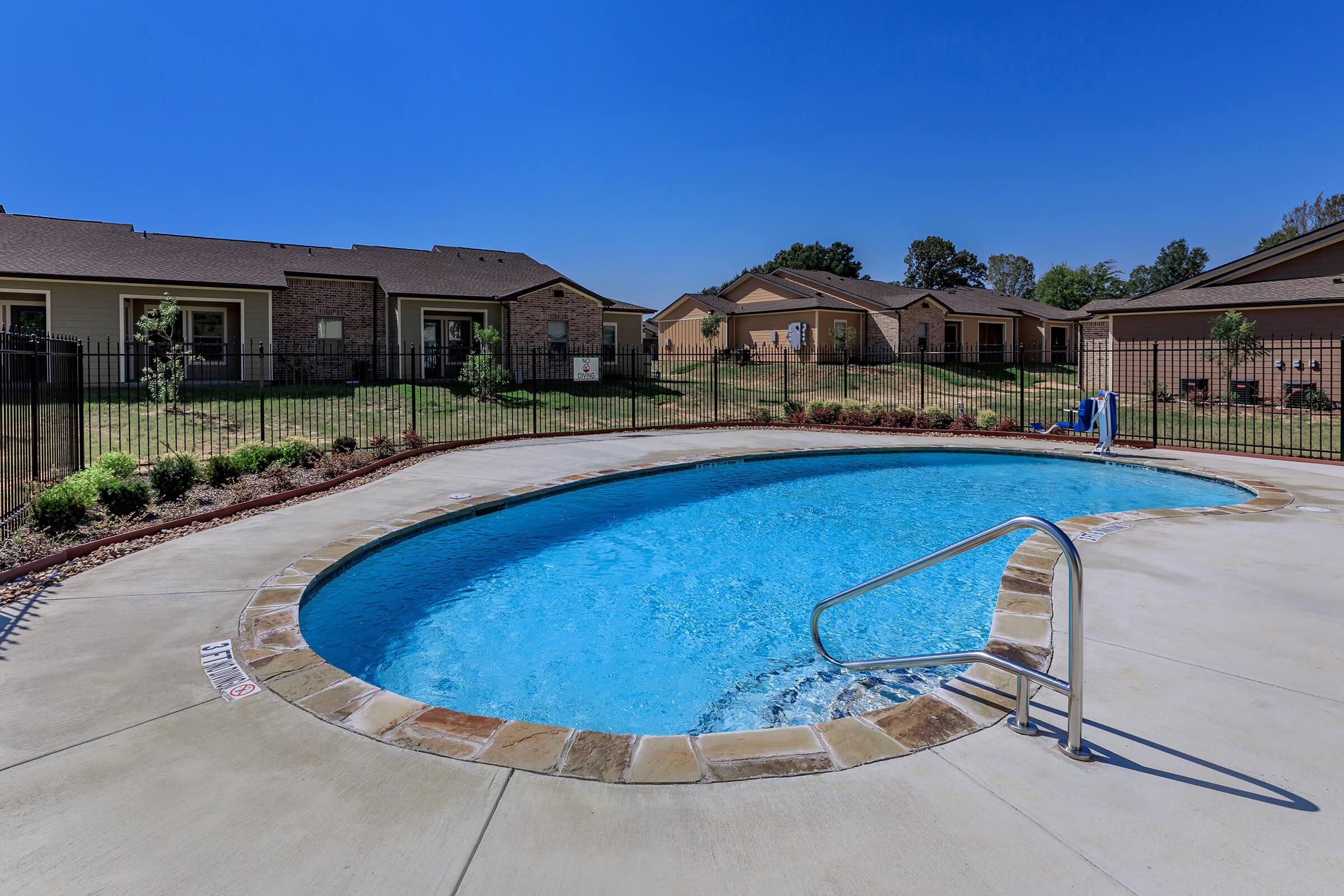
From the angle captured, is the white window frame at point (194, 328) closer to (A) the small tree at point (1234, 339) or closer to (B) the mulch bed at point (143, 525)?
(B) the mulch bed at point (143, 525)

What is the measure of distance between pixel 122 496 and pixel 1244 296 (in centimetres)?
3172

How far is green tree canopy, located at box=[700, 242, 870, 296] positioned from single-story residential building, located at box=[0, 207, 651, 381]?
4585cm

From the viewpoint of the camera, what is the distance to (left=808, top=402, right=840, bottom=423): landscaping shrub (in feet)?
64.0

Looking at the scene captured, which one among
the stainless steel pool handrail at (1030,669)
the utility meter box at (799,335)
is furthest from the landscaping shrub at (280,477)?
the utility meter box at (799,335)

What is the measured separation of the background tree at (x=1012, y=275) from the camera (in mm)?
84688

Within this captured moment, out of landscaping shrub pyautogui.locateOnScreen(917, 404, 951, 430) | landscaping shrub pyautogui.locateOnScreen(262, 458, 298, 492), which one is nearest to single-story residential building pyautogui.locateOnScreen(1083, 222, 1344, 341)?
landscaping shrub pyautogui.locateOnScreen(917, 404, 951, 430)

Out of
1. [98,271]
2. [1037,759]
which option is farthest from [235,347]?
[1037,759]

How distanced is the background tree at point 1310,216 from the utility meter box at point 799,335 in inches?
2135

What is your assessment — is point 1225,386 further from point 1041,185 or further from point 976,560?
point 976,560

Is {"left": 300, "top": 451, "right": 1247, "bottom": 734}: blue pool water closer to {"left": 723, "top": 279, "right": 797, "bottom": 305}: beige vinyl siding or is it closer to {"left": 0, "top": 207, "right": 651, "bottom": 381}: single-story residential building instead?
{"left": 0, "top": 207, "right": 651, "bottom": 381}: single-story residential building

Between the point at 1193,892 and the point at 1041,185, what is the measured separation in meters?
33.6

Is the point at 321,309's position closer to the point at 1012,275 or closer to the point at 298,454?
the point at 298,454

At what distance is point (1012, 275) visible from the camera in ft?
280

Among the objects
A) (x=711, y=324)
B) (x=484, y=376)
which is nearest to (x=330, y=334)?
(x=484, y=376)
